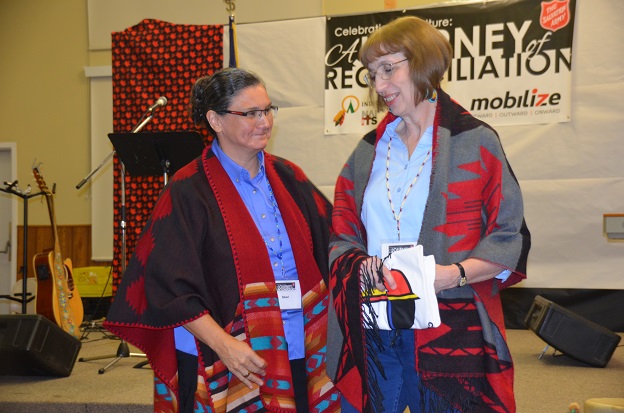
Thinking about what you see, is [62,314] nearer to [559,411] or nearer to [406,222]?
[559,411]

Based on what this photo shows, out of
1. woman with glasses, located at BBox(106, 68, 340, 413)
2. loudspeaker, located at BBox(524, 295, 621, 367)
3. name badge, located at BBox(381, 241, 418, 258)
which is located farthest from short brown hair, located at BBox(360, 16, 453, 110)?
loudspeaker, located at BBox(524, 295, 621, 367)

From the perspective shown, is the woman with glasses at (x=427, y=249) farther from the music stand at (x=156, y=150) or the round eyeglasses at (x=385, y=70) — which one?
the music stand at (x=156, y=150)

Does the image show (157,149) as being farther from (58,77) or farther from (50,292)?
(58,77)

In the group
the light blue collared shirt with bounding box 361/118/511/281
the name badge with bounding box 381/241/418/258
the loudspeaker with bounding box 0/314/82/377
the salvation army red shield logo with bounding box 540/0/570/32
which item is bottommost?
the loudspeaker with bounding box 0/314/82/377

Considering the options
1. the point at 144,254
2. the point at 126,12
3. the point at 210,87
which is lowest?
the point at 144,254

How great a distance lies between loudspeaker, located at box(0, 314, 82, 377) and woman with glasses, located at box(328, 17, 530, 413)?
113 inches

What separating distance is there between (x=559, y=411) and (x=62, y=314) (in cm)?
383

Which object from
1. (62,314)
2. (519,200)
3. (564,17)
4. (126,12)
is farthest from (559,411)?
(126,12)

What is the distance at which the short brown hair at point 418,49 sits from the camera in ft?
5.41

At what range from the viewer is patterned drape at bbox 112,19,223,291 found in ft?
21.2

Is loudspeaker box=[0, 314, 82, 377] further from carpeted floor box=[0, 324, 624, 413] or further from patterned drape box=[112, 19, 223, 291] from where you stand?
patterned drape box=[112, 19, 223, 291]

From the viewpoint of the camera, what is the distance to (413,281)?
5.09 ft

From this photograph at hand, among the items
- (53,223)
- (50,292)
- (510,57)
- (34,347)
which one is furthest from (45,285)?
(510,57)

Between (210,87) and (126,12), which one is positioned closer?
(210,87)
